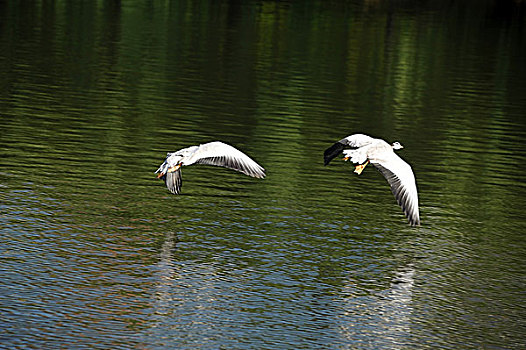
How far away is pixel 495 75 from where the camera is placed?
64.7 metres

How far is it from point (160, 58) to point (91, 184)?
3144 centimetres

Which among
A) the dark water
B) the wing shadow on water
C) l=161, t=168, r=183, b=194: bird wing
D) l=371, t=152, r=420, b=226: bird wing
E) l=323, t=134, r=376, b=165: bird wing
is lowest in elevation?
the wing shadow on water

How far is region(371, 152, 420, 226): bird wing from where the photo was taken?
22750 millimetres

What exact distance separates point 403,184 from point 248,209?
210 inches

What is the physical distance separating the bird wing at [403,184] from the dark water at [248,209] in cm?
117

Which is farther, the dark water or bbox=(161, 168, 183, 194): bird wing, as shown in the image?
bbox=(161, 168, 183, 194): bird wing

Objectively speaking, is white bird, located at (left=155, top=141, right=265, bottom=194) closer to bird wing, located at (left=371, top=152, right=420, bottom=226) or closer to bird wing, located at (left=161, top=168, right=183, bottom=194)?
bird wing, located at (left=161, top=168, right=183, bottom=194)

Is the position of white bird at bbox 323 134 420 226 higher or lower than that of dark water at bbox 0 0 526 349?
higher

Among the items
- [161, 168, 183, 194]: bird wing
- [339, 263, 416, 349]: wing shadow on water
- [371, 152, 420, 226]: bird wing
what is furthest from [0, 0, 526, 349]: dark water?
[371, 152, 420, 226]: bird wing

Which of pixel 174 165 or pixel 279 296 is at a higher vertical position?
pixel 174 165

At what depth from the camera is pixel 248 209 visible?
26.8 meters

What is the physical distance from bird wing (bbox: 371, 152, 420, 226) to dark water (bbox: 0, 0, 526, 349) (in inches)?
46.2

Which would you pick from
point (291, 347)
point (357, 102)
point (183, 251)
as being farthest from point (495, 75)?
point (291, 347)

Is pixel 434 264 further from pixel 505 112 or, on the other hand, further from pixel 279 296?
pixel 505 112
